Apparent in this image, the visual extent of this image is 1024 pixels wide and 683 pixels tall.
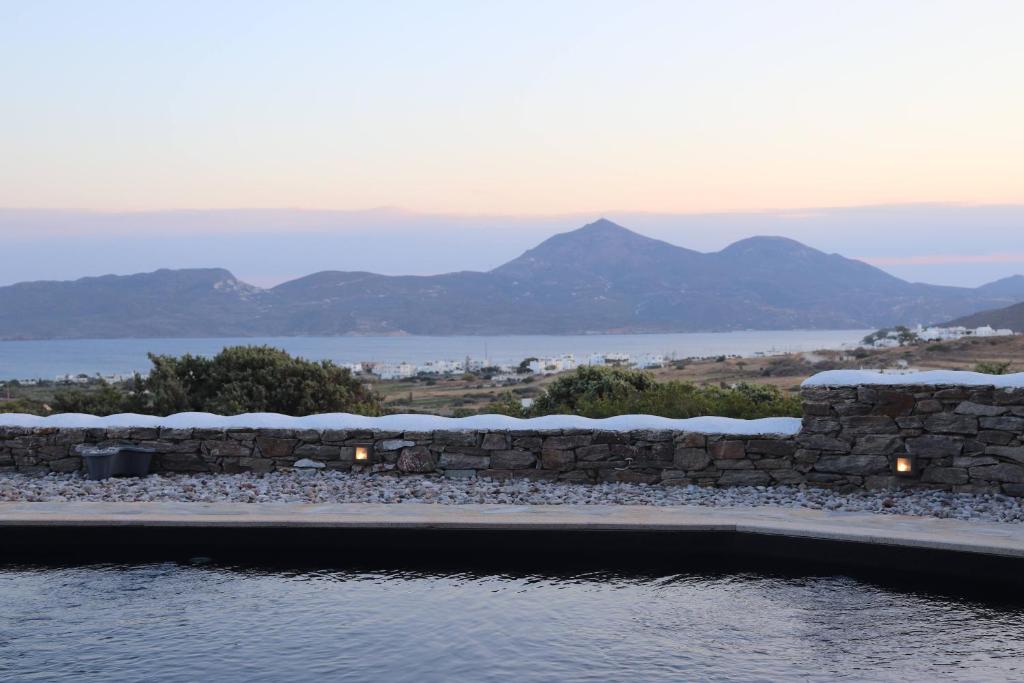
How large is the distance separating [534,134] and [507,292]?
437ft

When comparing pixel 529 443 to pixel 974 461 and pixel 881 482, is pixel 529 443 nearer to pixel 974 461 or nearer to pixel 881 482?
pixel 881 482

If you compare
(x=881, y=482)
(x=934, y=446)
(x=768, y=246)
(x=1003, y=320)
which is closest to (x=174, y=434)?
(x=881, y=482)

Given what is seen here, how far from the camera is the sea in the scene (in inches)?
3752

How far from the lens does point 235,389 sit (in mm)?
15945

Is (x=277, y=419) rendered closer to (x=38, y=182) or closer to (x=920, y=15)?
(x=920, y=15)

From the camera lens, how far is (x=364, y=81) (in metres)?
22.6

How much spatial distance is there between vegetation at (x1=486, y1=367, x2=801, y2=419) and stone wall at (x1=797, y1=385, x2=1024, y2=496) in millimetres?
2299

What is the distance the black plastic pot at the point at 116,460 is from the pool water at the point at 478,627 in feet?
9.66

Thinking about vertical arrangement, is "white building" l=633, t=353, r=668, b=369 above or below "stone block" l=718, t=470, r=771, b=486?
below

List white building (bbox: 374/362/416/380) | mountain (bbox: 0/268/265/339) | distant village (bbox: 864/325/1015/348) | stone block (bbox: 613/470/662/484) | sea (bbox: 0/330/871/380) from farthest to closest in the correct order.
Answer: mountain (bbox: 0/268/265/339) < sea (bbox: 0/330/871/380) < white building (bbox: 374/362/416/380) < distant village (bbox: 864/325/1015/348) < stone block (bbox: 613/470/662/484)

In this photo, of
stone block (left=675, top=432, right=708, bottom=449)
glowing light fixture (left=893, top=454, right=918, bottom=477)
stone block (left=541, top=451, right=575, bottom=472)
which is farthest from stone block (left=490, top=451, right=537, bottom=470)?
glowing light fixture (left=893, top=454, right=918, bottom=477)

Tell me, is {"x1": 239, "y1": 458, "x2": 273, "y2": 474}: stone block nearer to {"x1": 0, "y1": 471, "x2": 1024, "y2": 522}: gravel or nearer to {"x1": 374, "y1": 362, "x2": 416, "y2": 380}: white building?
{"x1": 0, "y1": 471, "x2": 1024, "y2": 522}: gravel

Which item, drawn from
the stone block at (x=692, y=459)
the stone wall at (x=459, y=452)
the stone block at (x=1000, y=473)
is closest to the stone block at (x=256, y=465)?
the stone wall at (x=459, y=452)

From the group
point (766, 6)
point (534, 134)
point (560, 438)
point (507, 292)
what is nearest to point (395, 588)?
point (560, 438)
